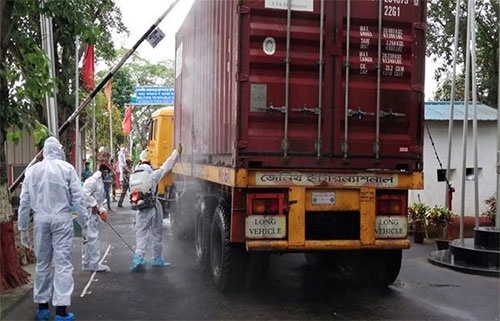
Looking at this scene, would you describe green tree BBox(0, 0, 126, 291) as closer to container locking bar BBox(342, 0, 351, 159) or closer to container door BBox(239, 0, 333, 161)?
container door BBox(239, 0, 333, 161)

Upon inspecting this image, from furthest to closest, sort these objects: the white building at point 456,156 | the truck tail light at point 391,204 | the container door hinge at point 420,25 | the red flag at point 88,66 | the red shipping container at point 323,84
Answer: the red flag at point 88,66 → the white building at point 456,156 → the container door hinge at point 420,25 → the truck tail light at point 391,204 → the red shipping container at point 323,84

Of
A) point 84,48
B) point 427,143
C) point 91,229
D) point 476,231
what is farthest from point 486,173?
point 84,48

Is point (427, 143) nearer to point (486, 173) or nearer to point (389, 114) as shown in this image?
point (486, 173)

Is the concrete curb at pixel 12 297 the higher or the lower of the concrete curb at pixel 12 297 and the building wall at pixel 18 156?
the lower

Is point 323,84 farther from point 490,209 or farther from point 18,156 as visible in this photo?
point 18,156

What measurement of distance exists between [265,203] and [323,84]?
4.81 feet

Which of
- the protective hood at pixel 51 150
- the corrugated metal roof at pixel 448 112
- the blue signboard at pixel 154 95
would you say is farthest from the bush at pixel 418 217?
the blue signboard at pixel 154 95

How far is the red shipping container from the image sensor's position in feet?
19.8

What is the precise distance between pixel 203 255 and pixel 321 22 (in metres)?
3.66

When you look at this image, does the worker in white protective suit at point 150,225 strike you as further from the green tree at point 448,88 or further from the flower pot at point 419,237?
the green tree at point 448,88

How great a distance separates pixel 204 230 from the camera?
7.86m

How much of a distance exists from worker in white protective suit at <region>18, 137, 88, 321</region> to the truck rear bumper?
185 centimetres

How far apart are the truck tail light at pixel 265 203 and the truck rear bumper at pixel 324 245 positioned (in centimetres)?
33

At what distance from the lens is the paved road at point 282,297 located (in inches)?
232
